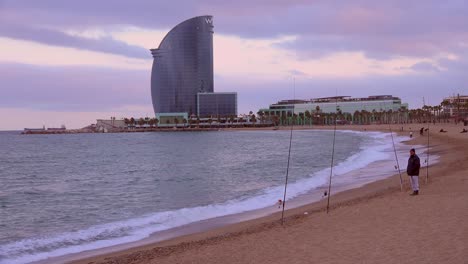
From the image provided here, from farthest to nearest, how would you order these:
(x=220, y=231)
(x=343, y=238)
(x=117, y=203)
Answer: (x=117, y=203)
(x=220, y=231)
(x=343, y=238)

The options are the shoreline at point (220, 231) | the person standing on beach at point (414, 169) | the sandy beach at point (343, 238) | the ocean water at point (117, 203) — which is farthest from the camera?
the person standing on beach at point (414, 169)

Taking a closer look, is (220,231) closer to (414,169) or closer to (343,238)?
(343,238)

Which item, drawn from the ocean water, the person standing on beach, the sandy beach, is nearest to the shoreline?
the sandy beach

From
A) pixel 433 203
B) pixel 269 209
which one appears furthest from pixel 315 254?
pixel 269 209

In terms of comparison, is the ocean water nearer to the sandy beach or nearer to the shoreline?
the shoreline

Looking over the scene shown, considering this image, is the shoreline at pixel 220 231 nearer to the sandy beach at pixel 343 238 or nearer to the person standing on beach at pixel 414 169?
the sandy beach at pixel 343 238

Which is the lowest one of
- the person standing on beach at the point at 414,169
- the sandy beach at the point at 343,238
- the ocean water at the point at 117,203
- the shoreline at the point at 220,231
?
Answer: the ocean water at the point at 117,203

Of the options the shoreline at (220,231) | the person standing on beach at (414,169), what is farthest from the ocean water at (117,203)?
the person standing on beach at (414,169)

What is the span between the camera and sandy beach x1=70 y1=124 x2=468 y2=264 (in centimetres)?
789

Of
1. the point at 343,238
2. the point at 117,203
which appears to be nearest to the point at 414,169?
the point at 343,238

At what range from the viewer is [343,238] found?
30.3ft

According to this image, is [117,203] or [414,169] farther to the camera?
[117,203]

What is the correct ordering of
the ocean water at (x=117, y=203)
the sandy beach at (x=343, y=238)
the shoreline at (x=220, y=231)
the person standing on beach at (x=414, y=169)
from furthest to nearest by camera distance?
the person standing on beach at (x=414, y=169) < the ocean water at (x=117, y=203) < the shoreline at (x=220, y=231) < the sandy beach at (x=343, y=238)

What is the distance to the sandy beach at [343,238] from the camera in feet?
25.9
